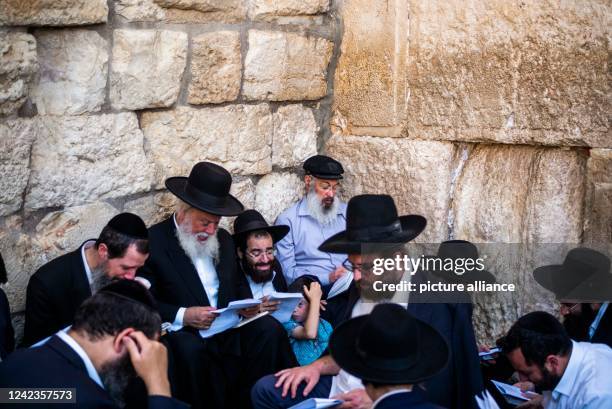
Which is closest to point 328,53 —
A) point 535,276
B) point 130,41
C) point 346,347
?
point 130,41

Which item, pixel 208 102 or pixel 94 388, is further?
pixel 208 102

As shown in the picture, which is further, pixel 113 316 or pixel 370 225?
pixel 370 225

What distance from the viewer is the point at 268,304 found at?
5.45m

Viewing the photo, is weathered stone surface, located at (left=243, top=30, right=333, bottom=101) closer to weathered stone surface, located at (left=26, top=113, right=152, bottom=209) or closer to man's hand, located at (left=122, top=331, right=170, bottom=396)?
weathered stone surface, located at (left=26, top=113, right=152, bottom=209)

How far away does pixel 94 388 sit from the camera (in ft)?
11.5

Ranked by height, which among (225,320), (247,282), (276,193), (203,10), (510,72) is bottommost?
(225,320)

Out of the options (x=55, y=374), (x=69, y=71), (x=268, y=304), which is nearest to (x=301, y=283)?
(x=268, y=304)

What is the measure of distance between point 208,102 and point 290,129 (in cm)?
81

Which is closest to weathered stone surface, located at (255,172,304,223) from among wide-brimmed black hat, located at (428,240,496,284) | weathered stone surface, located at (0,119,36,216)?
wide-brimmed black hat, located at (428,240,496,284)

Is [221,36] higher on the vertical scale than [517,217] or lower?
higher

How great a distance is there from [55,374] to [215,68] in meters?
3.04

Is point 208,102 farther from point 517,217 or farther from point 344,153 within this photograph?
point 517,217

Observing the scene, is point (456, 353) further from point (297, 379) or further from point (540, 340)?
point (297, 379)

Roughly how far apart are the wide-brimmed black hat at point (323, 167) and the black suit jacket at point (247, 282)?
76 cm
